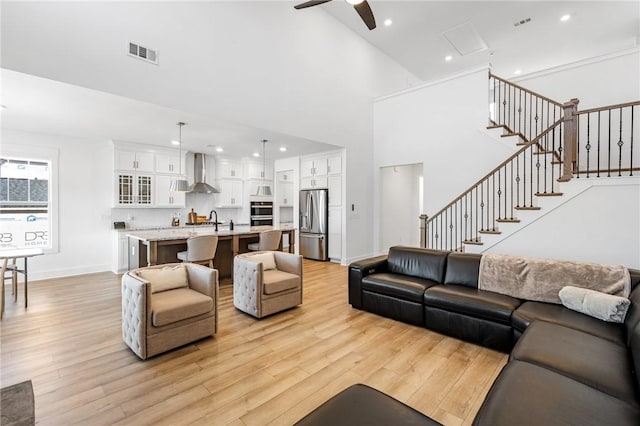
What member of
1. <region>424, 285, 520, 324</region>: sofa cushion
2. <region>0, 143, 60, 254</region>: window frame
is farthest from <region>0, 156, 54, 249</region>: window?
<region>424, 285, 520, 324</region>: sofa cushion

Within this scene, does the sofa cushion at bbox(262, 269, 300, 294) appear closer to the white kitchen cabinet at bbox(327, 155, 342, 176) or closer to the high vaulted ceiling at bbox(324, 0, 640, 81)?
the white kitchen cabinet at bbox(327, 155, 342, 176)

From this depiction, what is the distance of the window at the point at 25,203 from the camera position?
5.18 metres

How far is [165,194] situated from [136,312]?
4.70m

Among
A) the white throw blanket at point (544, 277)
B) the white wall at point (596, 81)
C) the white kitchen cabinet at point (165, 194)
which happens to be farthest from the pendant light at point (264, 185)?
the white wall at point (596, 81)

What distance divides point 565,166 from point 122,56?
589 cm

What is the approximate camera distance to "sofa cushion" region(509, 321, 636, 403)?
156 centimetres

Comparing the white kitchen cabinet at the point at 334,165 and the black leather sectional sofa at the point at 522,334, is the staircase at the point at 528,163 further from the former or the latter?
the white kitchen cabinet at the point at 334,165

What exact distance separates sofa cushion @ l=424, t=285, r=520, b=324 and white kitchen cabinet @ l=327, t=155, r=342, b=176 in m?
4.10

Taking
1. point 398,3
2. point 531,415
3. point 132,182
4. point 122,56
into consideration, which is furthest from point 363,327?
point 398,3

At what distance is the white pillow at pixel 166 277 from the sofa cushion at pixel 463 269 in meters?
3.10

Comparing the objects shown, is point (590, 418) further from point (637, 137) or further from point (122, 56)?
point (637, 137)

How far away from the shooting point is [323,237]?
7.18 m

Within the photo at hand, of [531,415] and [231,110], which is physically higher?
[231,110]

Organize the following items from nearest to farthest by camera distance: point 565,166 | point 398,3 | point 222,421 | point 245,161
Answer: point 222,421, point 565,166, point 398,3, point 245,161
